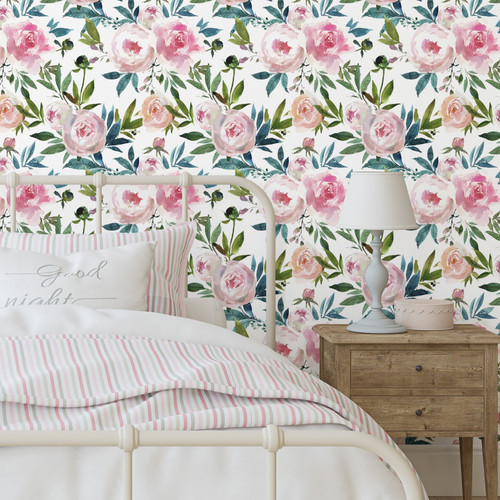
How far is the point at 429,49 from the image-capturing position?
122 inches

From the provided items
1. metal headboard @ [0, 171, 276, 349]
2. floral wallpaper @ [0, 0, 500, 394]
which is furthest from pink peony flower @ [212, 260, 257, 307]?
metal headboard @ [0, 171, 276, 349]

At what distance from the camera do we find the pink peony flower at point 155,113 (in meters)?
3.05

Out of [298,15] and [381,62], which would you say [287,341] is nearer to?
[381,62]

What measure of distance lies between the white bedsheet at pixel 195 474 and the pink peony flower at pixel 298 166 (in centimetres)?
172

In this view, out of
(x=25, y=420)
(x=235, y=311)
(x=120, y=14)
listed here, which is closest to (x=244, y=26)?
(x=120, y=14)

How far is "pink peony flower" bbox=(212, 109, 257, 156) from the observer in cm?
307

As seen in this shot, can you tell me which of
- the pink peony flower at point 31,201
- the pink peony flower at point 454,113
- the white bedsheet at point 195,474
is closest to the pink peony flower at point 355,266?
the pink peony flower at point 454,113

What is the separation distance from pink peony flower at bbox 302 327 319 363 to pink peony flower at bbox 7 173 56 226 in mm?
1057

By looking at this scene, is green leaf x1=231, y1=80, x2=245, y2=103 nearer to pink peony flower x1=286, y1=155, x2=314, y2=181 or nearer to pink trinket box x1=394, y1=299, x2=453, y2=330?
pink peony flower x1=286, y1=155, x2=314, y2=181

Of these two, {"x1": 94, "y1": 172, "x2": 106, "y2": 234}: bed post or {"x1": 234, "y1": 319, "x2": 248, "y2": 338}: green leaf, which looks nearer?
{"x1": 94, "y1": 172, "x2": 106, "y2": 234}: bed post

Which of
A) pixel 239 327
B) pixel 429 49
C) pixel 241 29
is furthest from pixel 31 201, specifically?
pixel 429 49

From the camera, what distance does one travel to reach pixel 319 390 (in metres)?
1.83

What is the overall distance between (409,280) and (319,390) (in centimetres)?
140

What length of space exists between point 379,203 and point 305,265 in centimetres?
45
